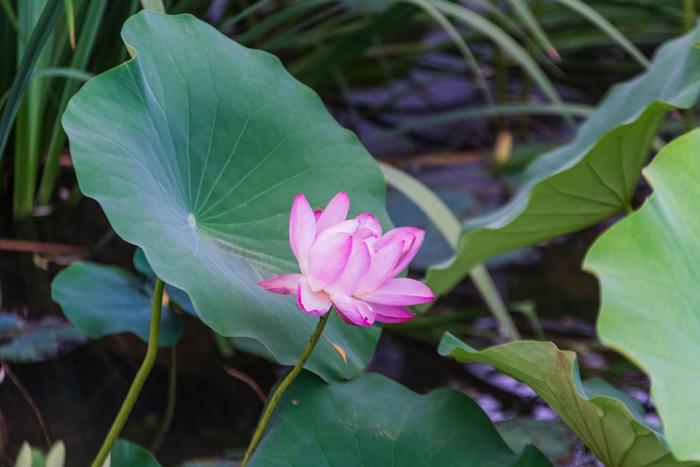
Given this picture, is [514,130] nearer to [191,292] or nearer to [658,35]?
[658,35]

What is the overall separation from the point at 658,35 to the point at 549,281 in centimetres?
84

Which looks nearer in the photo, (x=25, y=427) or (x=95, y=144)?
(x=95, y=144)

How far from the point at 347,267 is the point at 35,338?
0.64 m

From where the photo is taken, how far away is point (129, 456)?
2.93 ft

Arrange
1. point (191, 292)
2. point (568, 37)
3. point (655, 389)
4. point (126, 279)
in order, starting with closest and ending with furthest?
point (655, 389)
point (191, 292)
point (126, 279)
point (568, 37)

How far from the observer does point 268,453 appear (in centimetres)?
86

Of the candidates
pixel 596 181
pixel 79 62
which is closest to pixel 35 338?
pixel 79 62

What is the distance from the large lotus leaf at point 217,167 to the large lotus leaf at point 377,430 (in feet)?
0.10

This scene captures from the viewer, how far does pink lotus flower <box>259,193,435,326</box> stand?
29.3 inches

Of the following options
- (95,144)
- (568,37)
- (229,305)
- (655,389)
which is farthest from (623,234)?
(568,37)

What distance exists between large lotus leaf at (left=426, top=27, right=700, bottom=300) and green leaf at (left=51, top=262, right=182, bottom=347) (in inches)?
12.8

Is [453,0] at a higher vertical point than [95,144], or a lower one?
lower

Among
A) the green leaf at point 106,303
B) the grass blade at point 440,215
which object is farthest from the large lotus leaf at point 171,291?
the grass blade at point 440,215

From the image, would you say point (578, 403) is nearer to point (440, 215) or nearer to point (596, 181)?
point (596, 181)
